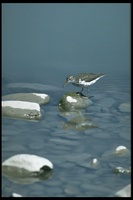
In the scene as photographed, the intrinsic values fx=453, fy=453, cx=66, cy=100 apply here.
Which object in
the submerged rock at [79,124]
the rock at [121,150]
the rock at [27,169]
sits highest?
the submerged rock at [79,124]

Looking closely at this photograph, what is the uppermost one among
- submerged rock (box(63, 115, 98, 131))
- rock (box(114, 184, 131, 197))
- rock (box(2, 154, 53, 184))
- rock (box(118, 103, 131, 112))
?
rock (box(118, 103, 131, 112))

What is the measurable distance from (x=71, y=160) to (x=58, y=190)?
117 centimetres

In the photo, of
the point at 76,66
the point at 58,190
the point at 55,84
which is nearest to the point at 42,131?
the point at 58,190

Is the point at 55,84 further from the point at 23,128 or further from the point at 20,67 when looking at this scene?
the point at 23,128

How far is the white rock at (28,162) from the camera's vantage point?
7.22 m

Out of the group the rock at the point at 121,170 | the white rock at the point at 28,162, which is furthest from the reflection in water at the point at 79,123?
the white rock at the point at 28,162

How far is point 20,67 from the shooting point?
16.3 meters

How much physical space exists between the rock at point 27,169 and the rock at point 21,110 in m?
2.80

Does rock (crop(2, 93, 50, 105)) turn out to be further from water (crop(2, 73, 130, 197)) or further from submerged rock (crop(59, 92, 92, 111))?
submerged rock (crop(59, 92, 92, 111))

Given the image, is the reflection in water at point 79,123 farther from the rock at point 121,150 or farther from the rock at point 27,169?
the rock at point 27,169

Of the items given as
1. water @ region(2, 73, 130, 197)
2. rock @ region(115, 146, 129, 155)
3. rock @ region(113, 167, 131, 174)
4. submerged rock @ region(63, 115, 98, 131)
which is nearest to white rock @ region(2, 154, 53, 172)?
water @ region(2, 73, 130, 197)

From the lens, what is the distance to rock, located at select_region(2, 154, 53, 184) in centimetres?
718

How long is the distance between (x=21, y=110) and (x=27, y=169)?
3122mm

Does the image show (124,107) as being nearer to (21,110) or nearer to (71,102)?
(71,102)
